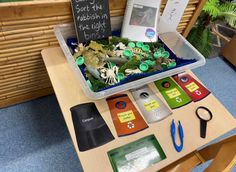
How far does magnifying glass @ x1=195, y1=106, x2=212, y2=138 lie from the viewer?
850mm

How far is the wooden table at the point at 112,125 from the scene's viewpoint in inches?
28.5

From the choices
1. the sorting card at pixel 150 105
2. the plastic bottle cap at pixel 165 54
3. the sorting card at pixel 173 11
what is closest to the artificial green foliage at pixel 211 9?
the sorting card at pixel 173 11

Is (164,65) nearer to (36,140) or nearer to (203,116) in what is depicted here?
(203,116)

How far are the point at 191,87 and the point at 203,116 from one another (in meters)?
0.15

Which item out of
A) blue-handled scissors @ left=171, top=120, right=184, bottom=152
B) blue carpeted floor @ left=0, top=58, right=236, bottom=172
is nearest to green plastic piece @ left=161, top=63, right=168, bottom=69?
blue-handled scissors @ left=171, top=120, right=184, bottom=152

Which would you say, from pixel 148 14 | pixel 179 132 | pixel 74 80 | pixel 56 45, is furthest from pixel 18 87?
pixel 179 132

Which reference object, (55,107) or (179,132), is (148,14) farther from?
(55,107)

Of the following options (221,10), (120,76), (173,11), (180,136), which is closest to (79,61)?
(120,76)

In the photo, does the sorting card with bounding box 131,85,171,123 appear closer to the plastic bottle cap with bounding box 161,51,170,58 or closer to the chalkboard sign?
the plastic bottle cap with bounding box 161,51,170,58

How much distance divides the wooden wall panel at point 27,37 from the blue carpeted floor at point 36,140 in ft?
0.42

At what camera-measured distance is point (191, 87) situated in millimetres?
996

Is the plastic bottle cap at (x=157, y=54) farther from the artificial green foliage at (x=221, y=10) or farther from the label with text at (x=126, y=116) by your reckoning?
the artificial green foliage at (x=221, y=10)

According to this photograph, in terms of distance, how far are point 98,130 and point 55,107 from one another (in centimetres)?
77

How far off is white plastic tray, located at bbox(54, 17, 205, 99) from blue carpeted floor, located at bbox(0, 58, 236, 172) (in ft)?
2.06
